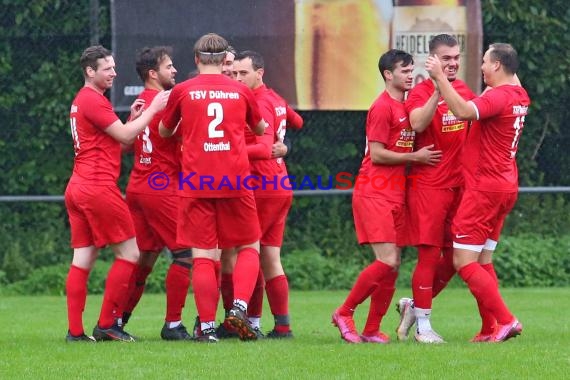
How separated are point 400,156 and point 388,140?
0.15 m

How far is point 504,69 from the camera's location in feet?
28.7

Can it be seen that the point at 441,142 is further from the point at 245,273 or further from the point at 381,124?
the point at 245,273

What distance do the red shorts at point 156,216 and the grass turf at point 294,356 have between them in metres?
0.71

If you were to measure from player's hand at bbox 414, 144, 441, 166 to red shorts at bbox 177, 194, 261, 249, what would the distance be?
1127mm

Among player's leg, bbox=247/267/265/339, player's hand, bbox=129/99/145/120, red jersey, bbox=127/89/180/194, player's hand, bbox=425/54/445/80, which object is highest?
player's hand, bbox=425/54/445/80

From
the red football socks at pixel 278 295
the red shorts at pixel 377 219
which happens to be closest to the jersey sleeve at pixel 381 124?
the red shorts at pixel 377 219

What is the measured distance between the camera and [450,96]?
8.32 m

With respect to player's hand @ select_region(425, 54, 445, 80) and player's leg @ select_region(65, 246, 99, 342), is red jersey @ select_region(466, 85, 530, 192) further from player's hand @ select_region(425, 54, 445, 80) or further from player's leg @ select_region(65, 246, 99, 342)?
player's leg @ select_region(65, 246, 99, 342)

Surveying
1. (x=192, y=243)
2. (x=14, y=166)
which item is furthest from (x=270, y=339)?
(x=14, y=166)

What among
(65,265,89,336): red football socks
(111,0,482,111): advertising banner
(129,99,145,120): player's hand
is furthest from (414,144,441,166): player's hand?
(111,0,482,111): advertising banner

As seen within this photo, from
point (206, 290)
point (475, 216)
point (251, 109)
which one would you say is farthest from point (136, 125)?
point (475, 216)

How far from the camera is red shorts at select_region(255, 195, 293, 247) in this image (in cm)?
925

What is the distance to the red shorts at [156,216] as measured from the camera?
357 inches

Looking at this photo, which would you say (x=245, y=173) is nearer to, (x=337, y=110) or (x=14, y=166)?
(x=337, y=110)
